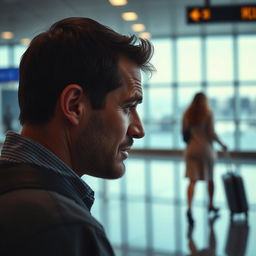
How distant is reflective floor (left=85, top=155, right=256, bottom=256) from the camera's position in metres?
4.29

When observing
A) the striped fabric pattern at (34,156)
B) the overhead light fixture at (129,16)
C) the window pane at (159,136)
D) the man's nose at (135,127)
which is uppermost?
the overhead light fixture at (129,16)

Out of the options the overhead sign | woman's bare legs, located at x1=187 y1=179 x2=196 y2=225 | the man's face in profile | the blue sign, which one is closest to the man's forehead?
the man's face in profile

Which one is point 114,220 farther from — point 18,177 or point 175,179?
point 18,177

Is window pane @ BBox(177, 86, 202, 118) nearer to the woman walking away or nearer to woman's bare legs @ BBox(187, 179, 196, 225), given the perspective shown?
the woman walking away

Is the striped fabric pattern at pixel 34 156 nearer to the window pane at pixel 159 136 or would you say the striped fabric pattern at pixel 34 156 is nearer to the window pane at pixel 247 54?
the window pane at pixel 247 54

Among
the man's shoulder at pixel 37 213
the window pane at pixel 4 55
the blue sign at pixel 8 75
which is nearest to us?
the man's shoulder at pixel 37 213

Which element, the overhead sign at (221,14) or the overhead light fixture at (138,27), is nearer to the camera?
the overhead sign at (221,14)

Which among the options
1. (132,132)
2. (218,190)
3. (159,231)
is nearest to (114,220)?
(159,231)

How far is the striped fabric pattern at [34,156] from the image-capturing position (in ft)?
2.66

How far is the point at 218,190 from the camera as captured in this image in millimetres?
7633

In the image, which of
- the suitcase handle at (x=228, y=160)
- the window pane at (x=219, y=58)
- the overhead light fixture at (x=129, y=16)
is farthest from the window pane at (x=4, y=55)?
the suitcase handle at (x=228, y=160)

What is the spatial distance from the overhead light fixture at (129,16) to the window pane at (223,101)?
4853mm

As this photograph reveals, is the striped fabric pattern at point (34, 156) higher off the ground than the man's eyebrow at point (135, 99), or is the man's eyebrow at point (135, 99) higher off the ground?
the man's eyebrow at point (135, 99)

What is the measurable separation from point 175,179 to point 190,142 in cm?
348
